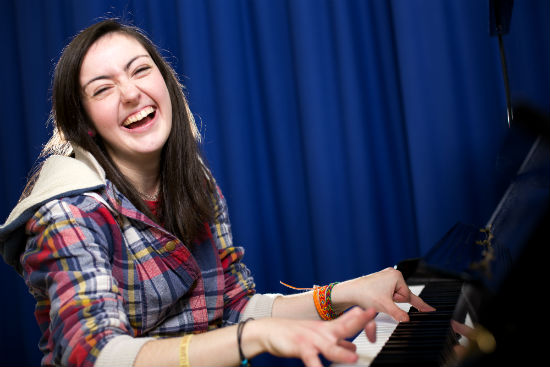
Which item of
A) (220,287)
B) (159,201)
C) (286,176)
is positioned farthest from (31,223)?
(286,176)

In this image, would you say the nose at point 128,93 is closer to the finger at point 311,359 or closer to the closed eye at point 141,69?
the closed eye at point 141,69

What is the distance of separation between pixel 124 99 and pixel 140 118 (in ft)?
0.21

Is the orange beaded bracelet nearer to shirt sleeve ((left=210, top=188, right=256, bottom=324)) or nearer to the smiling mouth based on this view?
shirt sleeve ((left=210, top=188, right=256, bottom=324))

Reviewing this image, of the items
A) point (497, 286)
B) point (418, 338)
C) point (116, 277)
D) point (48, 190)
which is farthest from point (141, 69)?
point (497, 286)

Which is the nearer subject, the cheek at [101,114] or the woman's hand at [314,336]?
the woman's hand at [314,336]

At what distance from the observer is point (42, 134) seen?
3059 millimetres

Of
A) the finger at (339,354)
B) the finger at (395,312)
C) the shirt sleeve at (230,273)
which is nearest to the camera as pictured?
the finger at (339,354)

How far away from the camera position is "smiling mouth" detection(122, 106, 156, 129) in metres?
1.46

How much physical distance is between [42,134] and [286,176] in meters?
1.39

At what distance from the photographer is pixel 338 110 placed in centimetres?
253

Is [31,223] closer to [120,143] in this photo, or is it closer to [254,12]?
[120,143]

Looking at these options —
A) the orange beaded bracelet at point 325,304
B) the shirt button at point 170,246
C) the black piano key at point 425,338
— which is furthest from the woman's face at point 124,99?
the black piano key at point 425,338

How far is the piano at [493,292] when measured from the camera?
662 millimetres

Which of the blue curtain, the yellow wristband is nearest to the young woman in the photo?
the yellow wristband
